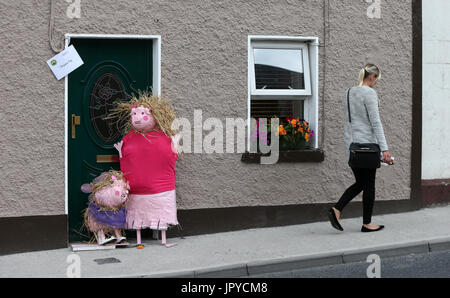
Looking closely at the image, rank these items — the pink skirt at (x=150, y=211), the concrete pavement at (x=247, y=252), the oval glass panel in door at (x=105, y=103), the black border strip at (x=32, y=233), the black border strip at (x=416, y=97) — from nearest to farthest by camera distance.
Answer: the concrete pavement at (x=247, y=252), the black border strip at (x=32, y=233), the pink skirt at (x=150, y=211), the oval glass panel in door at (x=105, y=103), the black border strip at (x=416, y=97)

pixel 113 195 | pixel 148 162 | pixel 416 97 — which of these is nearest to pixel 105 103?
pixel 148 162

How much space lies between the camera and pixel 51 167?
26.8ft

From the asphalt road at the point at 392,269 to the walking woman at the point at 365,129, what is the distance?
0.98 m

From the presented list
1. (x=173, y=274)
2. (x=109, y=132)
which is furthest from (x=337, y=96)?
(x=173, y=274)

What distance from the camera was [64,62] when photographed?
26.8ft

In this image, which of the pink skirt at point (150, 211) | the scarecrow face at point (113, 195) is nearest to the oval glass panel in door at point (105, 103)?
the scarecrow face at point (113, 195)

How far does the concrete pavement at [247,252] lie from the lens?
711 centimetres

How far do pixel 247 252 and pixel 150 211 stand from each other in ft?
4.12

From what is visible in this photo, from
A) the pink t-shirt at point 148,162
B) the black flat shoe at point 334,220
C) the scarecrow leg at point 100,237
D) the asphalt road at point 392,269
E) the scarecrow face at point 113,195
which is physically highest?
the pink t-shirt at point 148,162

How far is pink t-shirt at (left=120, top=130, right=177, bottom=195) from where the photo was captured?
8133 mm

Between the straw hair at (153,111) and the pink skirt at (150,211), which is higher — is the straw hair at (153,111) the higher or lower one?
the higher one

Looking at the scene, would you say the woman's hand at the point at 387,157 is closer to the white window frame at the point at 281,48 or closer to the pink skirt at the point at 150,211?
the white window frame at the point at 281,48

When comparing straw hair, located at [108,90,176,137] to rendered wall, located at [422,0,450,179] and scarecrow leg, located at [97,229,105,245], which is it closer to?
scarecrow leg, located at [97,229,105,245]

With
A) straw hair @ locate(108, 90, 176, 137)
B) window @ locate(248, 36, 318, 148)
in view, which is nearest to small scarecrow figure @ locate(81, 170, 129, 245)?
straw hair @ locate(108, 90, 176, 137)
